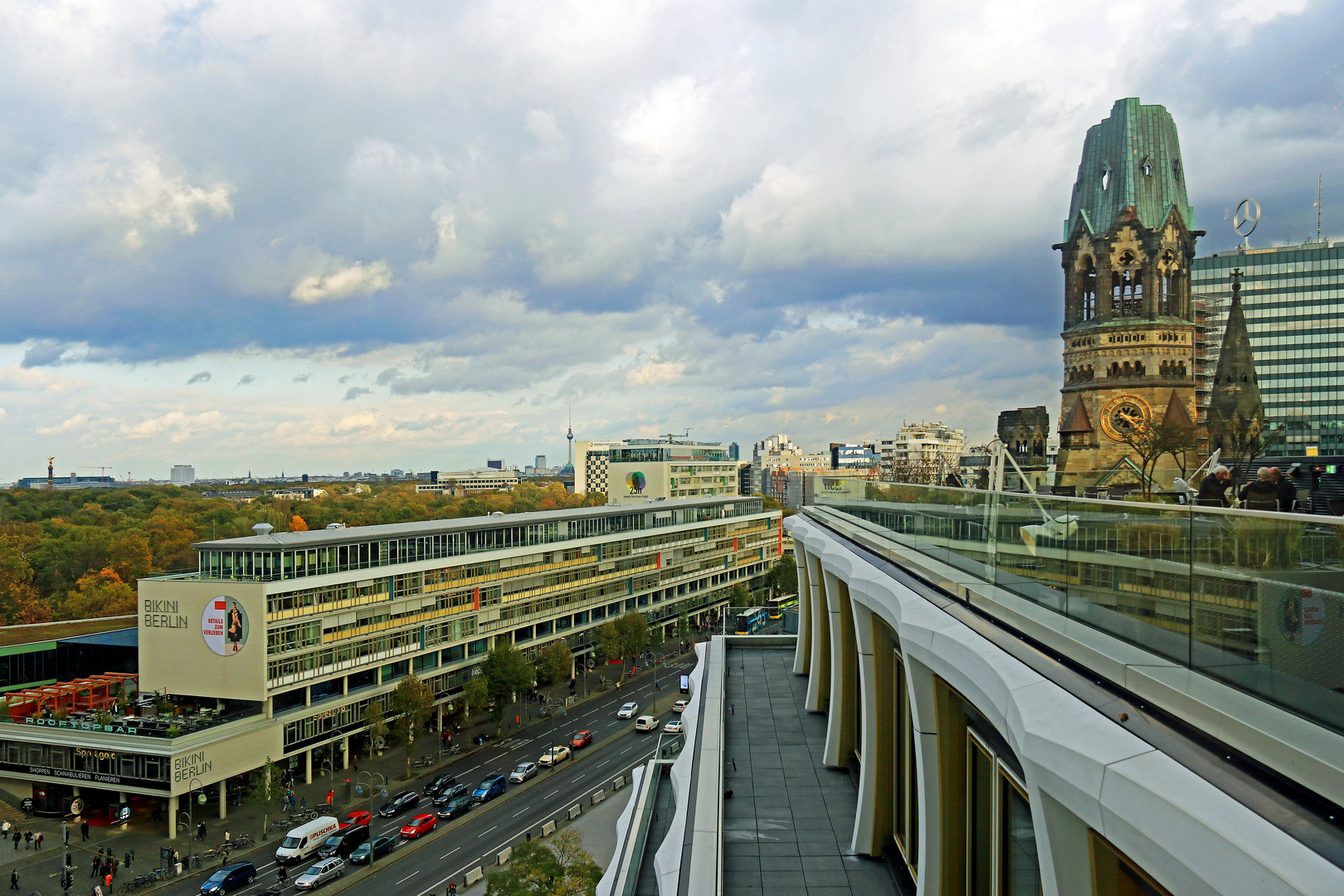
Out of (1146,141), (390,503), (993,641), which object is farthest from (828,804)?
(390,503)

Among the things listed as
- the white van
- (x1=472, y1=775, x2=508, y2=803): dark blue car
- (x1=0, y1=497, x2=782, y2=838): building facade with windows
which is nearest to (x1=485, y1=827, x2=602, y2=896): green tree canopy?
the white van

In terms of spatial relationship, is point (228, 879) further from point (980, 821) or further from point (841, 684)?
point (980, 821)

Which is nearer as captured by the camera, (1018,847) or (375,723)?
(1018,847)

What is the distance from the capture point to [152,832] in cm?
3466

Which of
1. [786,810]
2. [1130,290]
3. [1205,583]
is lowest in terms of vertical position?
[786,810]

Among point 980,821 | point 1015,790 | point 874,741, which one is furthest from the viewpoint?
point 874,741

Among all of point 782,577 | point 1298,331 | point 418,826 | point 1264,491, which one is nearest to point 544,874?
point 418,826

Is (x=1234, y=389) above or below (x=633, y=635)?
above

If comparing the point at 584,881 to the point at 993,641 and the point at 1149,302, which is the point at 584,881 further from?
the point at 1149,302

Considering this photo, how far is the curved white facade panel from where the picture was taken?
155 inches

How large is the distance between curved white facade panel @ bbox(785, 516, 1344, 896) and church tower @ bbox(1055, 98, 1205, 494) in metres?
54.9

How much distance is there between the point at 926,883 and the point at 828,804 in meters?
6.38

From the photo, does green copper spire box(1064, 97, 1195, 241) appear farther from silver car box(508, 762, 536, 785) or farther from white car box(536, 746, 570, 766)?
silver car box(508, 762, 536, 785)

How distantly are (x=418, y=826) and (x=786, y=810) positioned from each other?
24034 millimetres
